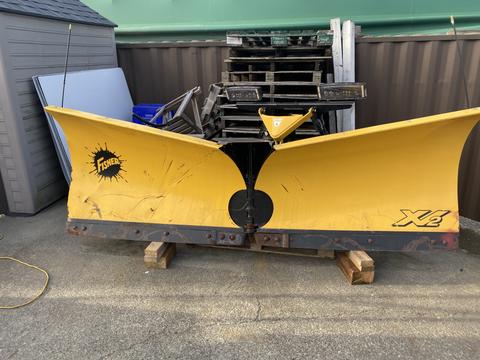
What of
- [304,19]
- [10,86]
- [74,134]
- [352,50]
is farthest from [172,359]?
[304,19]

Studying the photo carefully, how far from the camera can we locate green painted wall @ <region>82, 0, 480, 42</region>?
232 inches

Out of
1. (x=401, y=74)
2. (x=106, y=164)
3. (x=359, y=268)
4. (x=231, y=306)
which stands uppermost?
(x=401, y=74)

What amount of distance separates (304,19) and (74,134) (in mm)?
4499

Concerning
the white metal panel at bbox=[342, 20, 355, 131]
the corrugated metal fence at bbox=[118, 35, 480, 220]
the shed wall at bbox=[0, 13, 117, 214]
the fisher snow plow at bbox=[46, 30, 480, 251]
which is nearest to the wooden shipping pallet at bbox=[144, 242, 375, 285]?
the fisher snow plow at bbox=[46, 30, 480, 251]

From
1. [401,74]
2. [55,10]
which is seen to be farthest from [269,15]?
[55,10]

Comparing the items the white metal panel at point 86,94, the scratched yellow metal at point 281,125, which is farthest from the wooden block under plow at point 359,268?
the white metal panel at point 86,94

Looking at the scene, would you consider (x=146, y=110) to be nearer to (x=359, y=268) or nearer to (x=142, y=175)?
(x=142, y=175)

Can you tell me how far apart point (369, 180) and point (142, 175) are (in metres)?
1.77

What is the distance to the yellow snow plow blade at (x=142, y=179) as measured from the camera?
9.57ft

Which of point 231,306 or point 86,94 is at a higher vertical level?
point 86,94

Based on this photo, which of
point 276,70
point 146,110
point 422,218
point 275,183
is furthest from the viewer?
point 146,110

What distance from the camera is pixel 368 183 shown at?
9.51 ft

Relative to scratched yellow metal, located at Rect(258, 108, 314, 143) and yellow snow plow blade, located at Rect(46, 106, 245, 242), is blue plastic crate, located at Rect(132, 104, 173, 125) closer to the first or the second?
yellow snow plow blade, located at Rect(46, 106, 245, 242)

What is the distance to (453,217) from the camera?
9.31 feet
